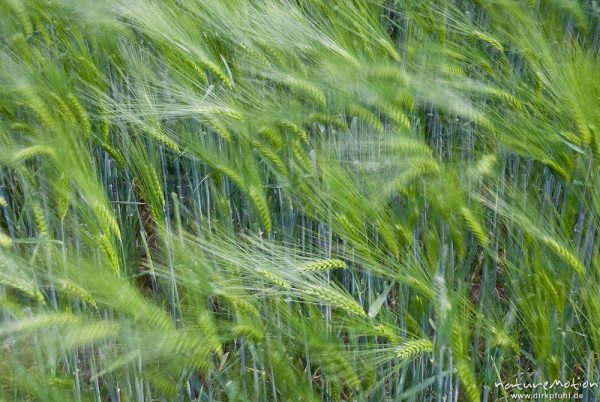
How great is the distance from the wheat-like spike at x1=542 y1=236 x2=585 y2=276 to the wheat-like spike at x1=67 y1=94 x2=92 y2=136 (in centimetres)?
66

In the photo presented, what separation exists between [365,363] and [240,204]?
43cm

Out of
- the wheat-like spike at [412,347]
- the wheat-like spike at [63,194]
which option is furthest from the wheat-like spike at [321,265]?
the wheat-like spike at [63,194]

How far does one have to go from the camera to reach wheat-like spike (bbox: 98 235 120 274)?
3.32ft

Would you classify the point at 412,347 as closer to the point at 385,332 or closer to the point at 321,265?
the point at 385,332

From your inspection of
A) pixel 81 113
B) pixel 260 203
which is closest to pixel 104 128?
pixel 81 113

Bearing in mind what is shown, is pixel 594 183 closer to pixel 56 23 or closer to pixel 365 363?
pixel 365 363

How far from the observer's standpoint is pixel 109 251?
3.34ft

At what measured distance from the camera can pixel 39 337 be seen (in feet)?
3.65

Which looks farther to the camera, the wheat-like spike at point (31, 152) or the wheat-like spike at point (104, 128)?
the wheat-like spike at point (104, 128)

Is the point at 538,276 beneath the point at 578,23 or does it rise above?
beneath

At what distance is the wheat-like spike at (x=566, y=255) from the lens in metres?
1.05

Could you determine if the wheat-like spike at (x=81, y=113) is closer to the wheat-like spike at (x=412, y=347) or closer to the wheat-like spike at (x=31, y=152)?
the wheat-like spike at (x=31, y=152)

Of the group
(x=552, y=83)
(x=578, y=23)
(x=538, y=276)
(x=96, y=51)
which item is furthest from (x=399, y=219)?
(x=578, y=23)

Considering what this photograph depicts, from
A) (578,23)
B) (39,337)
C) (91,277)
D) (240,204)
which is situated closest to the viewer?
(91,277)
